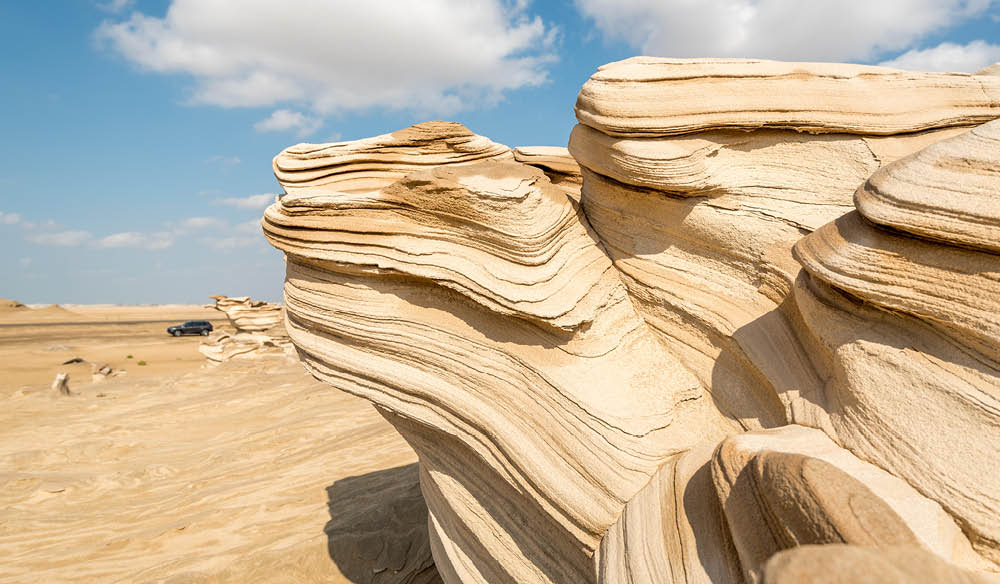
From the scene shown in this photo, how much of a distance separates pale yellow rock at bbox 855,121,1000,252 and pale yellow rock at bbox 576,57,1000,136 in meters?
0.96

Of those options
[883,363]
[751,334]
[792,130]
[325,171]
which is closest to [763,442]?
[883,363]

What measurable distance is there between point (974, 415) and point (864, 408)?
1.13 ft

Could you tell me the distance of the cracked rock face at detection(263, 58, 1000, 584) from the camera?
6.99 feet

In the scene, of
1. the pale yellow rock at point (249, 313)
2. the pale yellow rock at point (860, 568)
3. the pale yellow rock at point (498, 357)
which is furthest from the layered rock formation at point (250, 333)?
the pale yellow rock at point (860, 568)

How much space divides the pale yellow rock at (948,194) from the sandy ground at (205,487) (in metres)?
4.44

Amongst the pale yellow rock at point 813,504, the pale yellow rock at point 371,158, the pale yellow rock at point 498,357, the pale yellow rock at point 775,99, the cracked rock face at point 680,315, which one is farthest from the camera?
the pale yellow rock at point 371,158

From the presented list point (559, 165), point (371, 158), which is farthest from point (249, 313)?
point (559, 165)

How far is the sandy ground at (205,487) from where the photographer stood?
16.6 feet

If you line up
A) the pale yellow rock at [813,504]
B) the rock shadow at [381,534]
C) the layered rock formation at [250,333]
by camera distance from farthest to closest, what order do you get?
the layered rock formation at [250,333] < the rock shadow at [381,534] < the pale yellow rock at [813,504]

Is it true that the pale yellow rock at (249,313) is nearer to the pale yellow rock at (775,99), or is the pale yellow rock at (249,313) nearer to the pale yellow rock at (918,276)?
the pale yellow rock at (775,99)

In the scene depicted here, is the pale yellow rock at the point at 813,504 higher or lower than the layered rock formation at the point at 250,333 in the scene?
higher

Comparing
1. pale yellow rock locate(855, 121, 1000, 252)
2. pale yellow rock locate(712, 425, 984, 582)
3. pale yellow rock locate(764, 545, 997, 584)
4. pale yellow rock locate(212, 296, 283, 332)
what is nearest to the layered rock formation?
pale yellow rock locate(212, 296, 283, 332)

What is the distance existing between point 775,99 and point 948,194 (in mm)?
1317

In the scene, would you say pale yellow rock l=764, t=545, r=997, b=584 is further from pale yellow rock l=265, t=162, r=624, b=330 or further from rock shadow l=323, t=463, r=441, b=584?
rock shadow l=323, t=463, r=441, b=584
